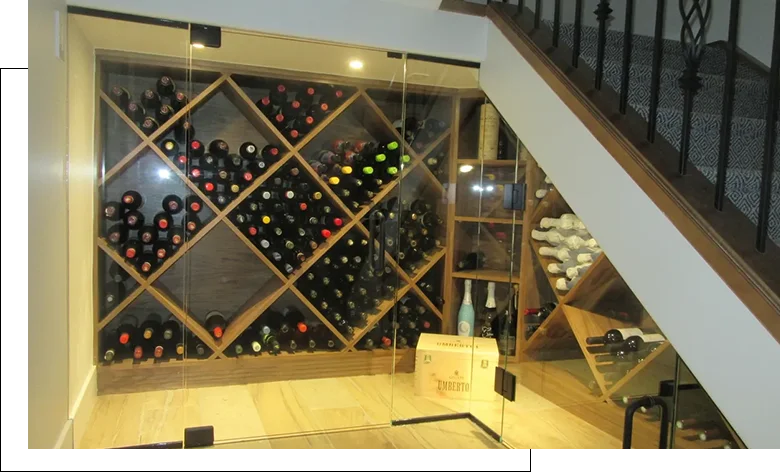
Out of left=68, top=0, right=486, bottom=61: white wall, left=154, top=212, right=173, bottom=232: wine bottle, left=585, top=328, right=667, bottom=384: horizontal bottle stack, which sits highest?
left=68, top=0, right=486, bottom=61: white wall

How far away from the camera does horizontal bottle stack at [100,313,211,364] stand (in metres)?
2.23

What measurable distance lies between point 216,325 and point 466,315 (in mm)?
1166

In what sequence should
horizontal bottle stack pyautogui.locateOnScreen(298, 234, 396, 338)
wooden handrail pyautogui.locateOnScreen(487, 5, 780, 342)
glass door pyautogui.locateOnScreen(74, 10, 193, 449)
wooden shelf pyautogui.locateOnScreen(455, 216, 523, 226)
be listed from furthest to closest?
horizontal bottle stack pyautogui.locateOnScreen(298, 234, 396, 338)
wooden shelf pyautogui.locateOnScreen(455, 216, 523, 226)
glass door pyautogui.locateOnScreen(74, 10, 193, 449)
wooden handrail pyautogui.locateOnScreen(487, 5, 780, 342)

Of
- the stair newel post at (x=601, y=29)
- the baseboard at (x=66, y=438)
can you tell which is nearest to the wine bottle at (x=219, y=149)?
the baseboard at (x=66, y=438)

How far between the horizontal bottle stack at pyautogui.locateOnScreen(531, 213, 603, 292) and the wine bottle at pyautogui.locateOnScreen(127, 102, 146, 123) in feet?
5.68

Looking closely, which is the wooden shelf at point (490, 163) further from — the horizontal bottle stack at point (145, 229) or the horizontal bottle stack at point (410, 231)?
the horizontal bottle stack at point (145, 229)

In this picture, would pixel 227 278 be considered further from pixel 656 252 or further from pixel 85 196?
pixel 656 252

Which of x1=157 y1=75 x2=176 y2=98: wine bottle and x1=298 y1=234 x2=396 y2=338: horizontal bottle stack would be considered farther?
x1=298 y1=234 x2=396 y2=338: horizontal bottle stack

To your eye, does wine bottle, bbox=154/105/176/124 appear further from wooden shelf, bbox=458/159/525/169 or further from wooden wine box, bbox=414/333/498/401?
wooden wine box, bbox=414/333/498/401

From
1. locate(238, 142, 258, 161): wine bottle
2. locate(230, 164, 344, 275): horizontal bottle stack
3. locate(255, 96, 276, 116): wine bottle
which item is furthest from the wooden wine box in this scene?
locate(255, 96, 276, 116): wine bottle

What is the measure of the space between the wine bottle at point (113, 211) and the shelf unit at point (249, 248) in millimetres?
48

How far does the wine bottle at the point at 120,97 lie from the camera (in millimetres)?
2139

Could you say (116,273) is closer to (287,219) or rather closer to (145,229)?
(145,229)
